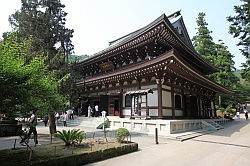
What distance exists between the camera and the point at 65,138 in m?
8.84

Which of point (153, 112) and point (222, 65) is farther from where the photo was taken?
point (222, 65)

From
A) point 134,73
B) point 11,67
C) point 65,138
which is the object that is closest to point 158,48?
point 134,73

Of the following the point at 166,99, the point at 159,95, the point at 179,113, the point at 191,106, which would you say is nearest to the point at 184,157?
the point at 159,95

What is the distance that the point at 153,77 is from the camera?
1684cm

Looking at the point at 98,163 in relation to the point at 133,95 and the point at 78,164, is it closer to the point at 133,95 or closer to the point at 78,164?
the point at 78,164

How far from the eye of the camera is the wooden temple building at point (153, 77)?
15.8 m

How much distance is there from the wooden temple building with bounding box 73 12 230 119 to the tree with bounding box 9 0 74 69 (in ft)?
10.0

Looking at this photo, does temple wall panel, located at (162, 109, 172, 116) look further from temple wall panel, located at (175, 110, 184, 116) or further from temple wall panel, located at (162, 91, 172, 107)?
temple wall panel, located at (175, 110, 184, 116)

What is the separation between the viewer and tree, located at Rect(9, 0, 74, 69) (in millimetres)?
17062

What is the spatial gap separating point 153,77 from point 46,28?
10.6m

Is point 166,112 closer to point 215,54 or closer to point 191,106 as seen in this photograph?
point 191,106

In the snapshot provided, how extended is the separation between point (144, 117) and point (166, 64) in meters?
5.13

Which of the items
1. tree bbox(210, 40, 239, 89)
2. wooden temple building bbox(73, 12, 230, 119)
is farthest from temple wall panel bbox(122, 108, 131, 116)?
tree bbox(210, 40, 239, 89)

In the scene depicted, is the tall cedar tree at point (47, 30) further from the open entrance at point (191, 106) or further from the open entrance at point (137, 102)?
the open entrance at point (191, 106)
